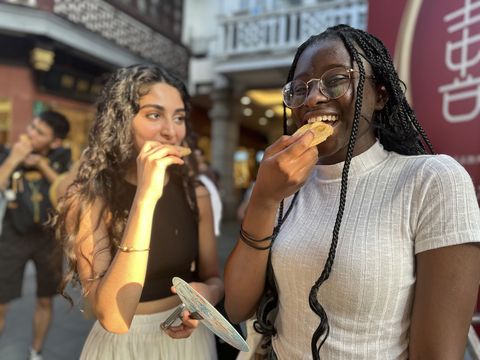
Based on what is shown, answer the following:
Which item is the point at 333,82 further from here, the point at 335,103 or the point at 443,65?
the point at 443,65

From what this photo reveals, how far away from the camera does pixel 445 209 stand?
3.16ft

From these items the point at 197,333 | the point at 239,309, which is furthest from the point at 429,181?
the point at 197,333

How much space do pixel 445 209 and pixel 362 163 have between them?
289 millimetres

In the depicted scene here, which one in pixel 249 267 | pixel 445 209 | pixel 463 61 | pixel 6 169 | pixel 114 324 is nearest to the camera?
pixel 445 209

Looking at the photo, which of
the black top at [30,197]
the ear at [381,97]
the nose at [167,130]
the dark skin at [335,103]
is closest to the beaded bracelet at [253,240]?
the dark skin at [335,103]

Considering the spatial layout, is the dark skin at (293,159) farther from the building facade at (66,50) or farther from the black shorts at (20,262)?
the building facade at (66,50)

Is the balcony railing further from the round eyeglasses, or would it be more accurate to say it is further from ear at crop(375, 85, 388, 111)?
the round eyeglasses

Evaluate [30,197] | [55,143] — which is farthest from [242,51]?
[30,197]

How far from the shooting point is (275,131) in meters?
16.8

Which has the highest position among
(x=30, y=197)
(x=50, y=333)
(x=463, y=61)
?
(x=463, y=61)

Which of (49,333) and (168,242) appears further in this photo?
(49,333)

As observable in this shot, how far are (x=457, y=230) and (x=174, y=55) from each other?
11.6m

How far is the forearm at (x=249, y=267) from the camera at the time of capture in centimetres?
110

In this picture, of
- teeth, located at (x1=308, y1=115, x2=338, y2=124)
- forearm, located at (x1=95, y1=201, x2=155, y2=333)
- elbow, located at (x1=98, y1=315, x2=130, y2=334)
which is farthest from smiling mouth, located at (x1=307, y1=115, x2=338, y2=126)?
elbow, located at (x1=98, y1=315, x2=130, y2=334)
